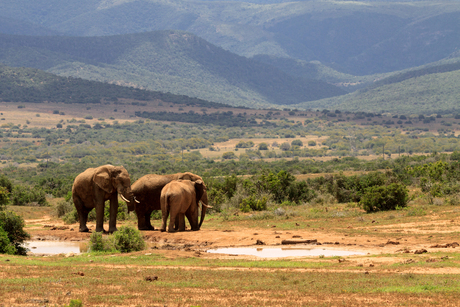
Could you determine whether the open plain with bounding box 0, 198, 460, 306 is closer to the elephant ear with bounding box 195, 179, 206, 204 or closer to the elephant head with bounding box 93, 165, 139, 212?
the elephant head with bounding box 93, 165, 139, 212

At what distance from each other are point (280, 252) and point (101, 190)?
8147 millimetres

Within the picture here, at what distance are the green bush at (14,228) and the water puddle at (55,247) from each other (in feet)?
3.05

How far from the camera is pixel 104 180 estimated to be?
995 inches

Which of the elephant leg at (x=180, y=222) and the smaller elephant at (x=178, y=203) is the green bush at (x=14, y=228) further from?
the elephant leg at (x=180, y=222)

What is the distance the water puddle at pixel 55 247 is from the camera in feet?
76.5

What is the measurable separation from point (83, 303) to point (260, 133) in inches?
5805

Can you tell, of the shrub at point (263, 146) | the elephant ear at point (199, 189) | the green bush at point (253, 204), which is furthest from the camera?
the shrub at point (263, 146)

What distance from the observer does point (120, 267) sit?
1773cm

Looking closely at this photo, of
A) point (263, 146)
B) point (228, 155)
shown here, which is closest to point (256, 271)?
point (228, 155)

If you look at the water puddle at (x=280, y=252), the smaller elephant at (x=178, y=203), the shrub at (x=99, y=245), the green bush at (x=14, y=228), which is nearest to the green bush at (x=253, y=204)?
the smaller elephant at (x=178, y=203)

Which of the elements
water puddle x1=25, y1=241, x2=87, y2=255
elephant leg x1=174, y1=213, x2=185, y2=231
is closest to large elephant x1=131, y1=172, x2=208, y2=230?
elephant leg x1=174, y1=213, x2=185, y2=231

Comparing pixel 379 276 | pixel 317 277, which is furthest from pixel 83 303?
pixel 379 276

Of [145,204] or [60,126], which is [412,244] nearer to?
[145,204]

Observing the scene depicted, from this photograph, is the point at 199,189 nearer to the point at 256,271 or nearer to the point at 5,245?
the point at 5,245
